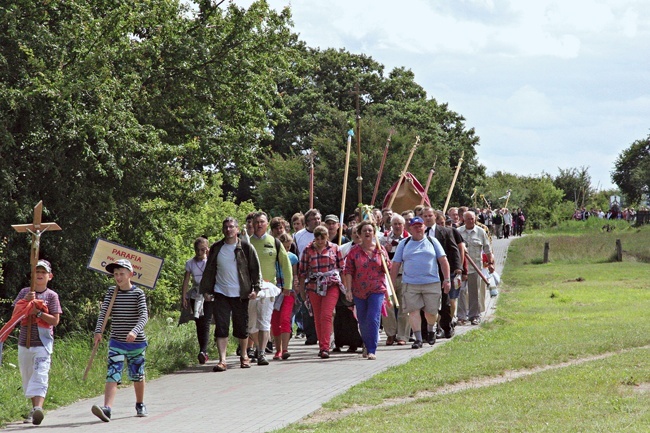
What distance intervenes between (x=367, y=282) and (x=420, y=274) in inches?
41.2

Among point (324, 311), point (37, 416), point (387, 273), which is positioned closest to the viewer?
Answer: point (37, 416)

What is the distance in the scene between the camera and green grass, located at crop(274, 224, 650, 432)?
932cm

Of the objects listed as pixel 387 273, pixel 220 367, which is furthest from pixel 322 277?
pixel 220 367

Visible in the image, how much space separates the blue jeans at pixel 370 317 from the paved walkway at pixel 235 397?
0.82 ft

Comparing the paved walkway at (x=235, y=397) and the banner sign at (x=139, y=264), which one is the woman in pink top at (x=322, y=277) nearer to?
the paved walkway at (x=235, y=397)

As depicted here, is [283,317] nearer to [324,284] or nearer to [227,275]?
[324,284]

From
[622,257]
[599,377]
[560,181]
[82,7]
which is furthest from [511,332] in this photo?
[560,181]

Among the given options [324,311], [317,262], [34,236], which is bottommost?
[324,311]

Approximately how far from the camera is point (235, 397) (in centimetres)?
1165

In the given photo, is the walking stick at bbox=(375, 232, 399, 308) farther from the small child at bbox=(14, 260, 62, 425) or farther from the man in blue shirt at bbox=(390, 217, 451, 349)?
the small child at bbox=(14, 260, 62, 425)

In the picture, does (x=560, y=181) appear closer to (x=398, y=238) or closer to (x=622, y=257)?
(x=622, y=257)

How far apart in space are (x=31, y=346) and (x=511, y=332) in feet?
30.1

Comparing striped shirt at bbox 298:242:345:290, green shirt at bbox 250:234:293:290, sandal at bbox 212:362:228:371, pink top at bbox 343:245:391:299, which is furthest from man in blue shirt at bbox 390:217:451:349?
sandal at bbox 212:362:228:371

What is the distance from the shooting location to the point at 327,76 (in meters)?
66.8
